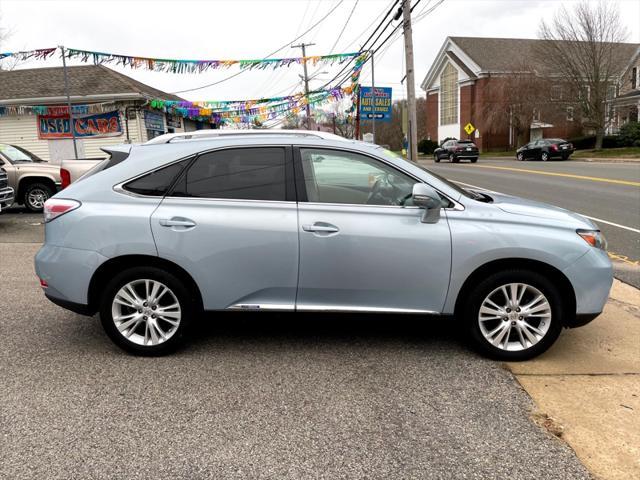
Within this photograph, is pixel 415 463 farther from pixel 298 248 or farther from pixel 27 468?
pixel 27 468

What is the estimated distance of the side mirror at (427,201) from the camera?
3.71m

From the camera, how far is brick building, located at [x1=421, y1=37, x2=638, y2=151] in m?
42.2

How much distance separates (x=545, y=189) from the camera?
15445 mm

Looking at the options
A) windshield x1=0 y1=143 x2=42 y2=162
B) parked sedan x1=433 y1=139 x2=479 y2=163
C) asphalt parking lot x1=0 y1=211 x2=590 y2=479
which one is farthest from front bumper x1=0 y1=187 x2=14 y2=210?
parked sedan x1=433 y1=139 x2=479 y2=163

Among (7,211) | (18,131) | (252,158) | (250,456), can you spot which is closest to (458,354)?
(250,456)

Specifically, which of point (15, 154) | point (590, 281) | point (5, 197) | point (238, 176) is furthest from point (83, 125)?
point (590, 281)

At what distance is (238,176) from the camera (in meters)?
4.01

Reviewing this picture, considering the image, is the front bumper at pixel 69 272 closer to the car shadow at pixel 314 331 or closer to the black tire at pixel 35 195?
the car shadow at pixel 314 331

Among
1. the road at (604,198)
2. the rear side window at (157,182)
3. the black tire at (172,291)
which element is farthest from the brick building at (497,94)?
the black tire at (172,291)

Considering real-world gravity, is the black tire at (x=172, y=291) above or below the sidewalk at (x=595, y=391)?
above

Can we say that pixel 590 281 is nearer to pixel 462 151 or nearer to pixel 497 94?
pixel 462 151

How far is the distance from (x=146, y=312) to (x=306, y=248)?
4.33ft

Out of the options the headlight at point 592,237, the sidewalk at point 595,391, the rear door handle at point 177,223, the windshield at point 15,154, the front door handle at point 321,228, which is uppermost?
the windshield at point 15,154

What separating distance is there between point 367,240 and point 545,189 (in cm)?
1336
